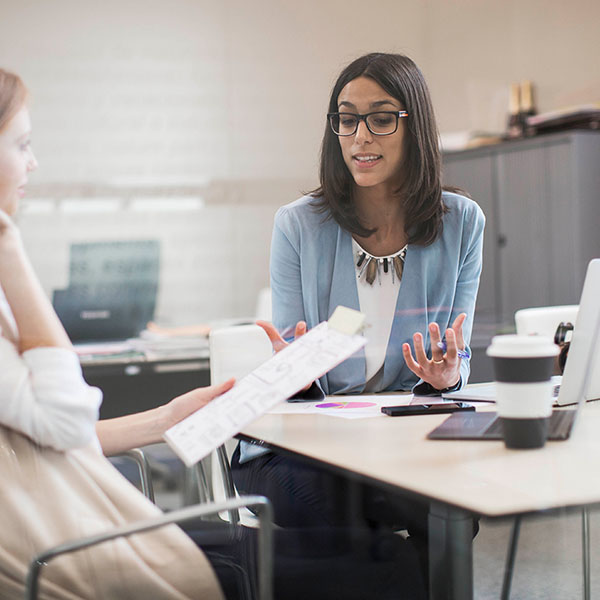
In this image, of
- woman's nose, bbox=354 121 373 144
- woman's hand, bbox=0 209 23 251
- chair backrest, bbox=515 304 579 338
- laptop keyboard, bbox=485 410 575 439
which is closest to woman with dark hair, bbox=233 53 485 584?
woman's nose, bbox=354 121 373 144

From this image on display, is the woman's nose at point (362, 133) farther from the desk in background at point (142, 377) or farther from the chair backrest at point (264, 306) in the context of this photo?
the desk in background at point (142, 377)

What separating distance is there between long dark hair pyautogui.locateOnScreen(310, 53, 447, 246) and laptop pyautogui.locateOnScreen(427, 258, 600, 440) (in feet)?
1.05

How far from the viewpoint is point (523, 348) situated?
1.11m

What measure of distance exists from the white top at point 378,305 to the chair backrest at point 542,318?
50 cm

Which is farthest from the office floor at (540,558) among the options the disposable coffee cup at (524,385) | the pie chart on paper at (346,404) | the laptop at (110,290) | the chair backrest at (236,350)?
the laptop at (110,290)

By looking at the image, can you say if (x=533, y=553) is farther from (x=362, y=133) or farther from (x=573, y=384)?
(x=362, y=133)

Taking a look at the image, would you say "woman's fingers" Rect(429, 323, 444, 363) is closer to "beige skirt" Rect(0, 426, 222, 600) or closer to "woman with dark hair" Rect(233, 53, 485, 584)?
"woman with dark hair" Rect(233, 53, 485, 584)

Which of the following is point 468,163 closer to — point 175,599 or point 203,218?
point 203,218

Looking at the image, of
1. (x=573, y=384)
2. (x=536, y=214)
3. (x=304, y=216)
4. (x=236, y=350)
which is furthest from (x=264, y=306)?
(x=536, y=214)

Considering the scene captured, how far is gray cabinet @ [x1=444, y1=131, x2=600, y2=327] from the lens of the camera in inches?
81.8

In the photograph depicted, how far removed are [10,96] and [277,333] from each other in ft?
2.06

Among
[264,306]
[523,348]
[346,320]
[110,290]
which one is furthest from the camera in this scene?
[110,290]

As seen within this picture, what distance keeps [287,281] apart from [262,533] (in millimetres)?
529

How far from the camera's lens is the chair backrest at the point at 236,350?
1.46 metres
